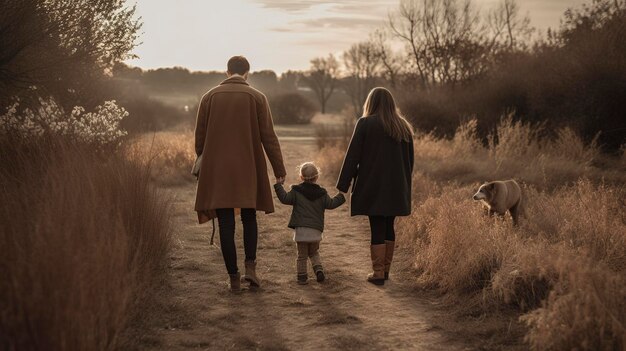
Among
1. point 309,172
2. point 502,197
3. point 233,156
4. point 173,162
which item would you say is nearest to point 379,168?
point 309,172

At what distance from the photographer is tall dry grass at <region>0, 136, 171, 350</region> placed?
2939 millimetres

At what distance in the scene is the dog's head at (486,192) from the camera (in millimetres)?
7887

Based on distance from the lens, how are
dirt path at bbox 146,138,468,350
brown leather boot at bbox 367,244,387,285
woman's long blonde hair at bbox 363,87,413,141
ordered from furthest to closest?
brown leather boot at bbox 367,244,387,285 → woman's long blonde hair at bbox 363,87,413,141 → dirt path at bbox 146,138,468,350

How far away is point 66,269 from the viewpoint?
317cm

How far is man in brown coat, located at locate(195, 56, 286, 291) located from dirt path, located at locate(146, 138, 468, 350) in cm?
44

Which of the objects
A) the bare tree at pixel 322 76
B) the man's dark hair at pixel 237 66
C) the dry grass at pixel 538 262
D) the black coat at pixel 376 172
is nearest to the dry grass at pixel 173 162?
the dry grass at pixel 538 262

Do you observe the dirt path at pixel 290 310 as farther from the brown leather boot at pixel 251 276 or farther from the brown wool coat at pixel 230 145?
the brown wool coat at pixel 230 145

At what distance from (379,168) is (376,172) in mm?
49

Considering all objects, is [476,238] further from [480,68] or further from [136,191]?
[480,68]

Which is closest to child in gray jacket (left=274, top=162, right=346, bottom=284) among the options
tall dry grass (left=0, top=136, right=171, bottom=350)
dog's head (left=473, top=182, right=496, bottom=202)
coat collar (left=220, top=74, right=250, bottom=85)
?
coat collar (left=220, top=74, right=250, bottom=85)

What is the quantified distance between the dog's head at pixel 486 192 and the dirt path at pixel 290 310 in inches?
65.9

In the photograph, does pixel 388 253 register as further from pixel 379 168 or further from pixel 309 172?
pixel 309 172

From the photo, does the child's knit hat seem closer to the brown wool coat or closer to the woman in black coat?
the woman in black coat

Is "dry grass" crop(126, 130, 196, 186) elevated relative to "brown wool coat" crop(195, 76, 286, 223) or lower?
lower
